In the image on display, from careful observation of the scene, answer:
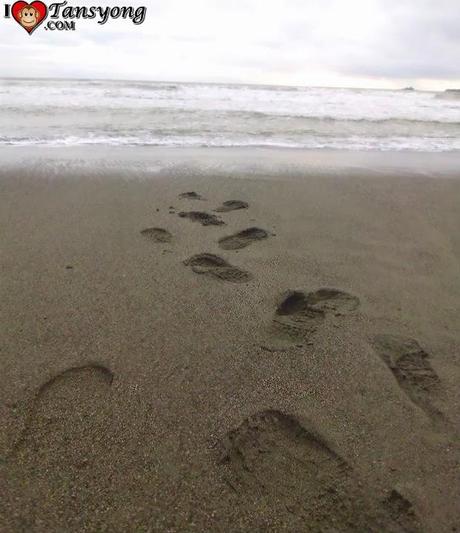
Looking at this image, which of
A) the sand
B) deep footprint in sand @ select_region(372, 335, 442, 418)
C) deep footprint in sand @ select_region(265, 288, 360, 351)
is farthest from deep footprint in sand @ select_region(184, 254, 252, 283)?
deep footprint in sand @ select_region(372, 335, 442, 418)

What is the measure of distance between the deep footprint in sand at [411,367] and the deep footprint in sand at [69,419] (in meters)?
1.26

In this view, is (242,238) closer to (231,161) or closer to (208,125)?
(231,161)

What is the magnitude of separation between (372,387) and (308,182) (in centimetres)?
321

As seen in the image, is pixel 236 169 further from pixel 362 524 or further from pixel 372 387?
pixel 362 524

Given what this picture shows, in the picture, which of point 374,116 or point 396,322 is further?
point 374,116

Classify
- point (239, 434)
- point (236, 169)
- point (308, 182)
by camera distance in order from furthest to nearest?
point (236, 169) < point (308, 182) < point (239, 434)

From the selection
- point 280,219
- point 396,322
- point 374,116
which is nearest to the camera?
point 396,322

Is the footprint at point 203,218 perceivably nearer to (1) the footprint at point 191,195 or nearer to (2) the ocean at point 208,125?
(1) the footprint at point 191,195

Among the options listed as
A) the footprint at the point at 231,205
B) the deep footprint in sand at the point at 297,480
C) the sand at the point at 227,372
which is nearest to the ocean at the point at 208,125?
the footprint at the point at 231,205

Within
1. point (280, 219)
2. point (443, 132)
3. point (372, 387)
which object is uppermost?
point (443, 132)

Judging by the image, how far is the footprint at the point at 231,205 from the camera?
12.2 feet

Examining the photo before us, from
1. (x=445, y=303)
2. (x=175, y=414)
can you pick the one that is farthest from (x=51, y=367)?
(x=445, y=303)

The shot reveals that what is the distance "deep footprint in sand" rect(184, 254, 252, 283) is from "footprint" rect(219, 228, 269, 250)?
212 mm

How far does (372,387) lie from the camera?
179 centimetres
